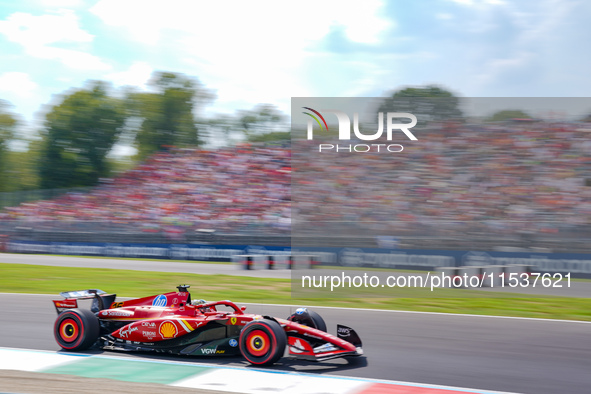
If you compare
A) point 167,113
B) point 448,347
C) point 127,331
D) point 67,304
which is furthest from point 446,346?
point 167,113

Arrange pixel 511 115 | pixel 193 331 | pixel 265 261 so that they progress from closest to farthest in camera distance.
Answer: pixel 193 331
pixel 511 115
pixel 265 261

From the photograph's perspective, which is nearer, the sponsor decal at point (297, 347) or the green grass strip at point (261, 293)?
the sponsor decal at point (297, 347)

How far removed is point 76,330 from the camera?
6.35 m

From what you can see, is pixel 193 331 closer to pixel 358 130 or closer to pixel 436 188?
pixel 358 130

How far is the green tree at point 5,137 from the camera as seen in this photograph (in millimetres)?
39125

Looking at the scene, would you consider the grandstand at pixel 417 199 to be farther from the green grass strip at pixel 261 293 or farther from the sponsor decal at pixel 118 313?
the sponsor decal at pixel 118 313

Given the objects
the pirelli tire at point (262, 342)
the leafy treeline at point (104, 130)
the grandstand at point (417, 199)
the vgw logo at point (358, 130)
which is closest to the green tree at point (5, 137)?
the leafy treeline at point (104, 130)

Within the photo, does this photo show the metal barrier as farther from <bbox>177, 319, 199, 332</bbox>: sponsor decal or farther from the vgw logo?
<bbox>177, 319, 199, 332</bbox>: sponsor decal

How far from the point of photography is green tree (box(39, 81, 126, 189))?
115ft

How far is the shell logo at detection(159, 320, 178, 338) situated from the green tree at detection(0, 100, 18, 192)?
3671 centimetres

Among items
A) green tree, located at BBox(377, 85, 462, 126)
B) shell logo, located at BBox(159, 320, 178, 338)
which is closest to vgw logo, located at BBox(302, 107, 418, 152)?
green tree, located at BBox(377, 85, 462, 126)

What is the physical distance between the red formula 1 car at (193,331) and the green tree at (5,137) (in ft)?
118

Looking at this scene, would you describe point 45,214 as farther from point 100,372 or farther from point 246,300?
point 100,372

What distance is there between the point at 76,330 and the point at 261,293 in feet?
19.7
